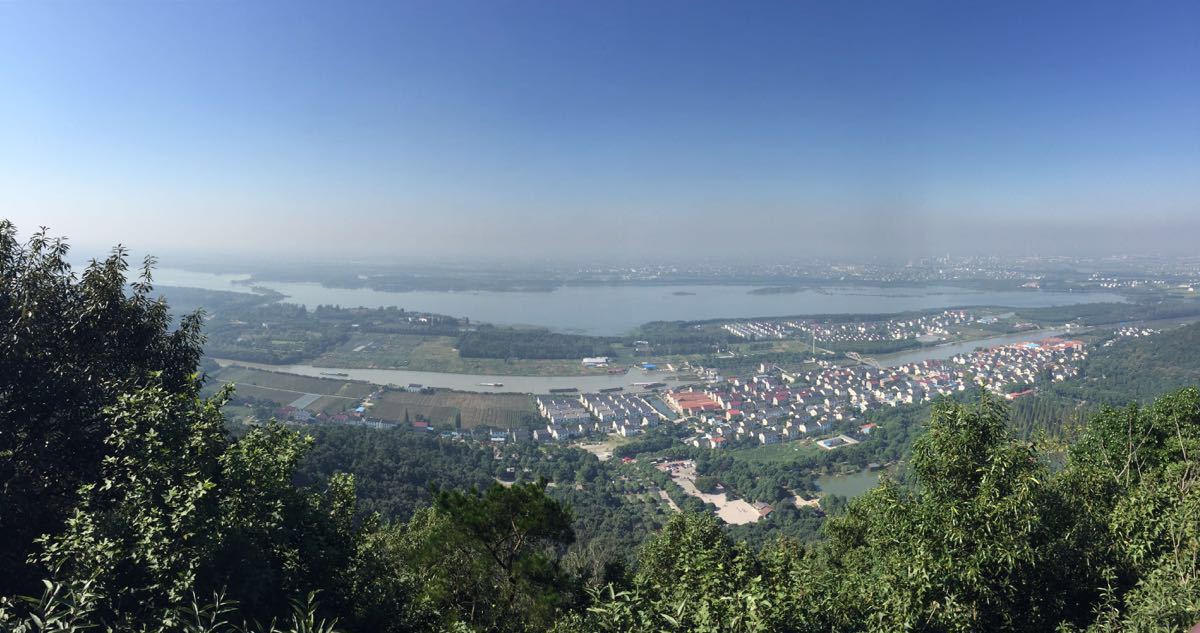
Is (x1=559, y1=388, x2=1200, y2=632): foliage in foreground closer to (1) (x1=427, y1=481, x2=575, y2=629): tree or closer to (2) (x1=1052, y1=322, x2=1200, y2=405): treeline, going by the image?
(1) (x1=427, y1=481, x2=575, y2=629): tree

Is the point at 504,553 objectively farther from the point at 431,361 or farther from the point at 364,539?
the point at 431,361

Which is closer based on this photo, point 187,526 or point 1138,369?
point 187,526

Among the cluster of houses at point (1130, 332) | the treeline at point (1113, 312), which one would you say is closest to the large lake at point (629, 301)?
the treeline at point (1113, 312)

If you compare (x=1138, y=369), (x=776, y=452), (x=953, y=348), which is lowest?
(x=776, y=452)

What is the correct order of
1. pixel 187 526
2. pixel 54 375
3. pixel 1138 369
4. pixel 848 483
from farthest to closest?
pixel 1138 369, pixel 848 483, pixel 54 375, pixel 187 526

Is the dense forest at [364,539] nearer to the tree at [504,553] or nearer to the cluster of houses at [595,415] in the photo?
the tree at [504,553]

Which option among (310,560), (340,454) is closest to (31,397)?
(310,560)

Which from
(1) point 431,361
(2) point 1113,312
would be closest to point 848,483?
(1) point 431,361
